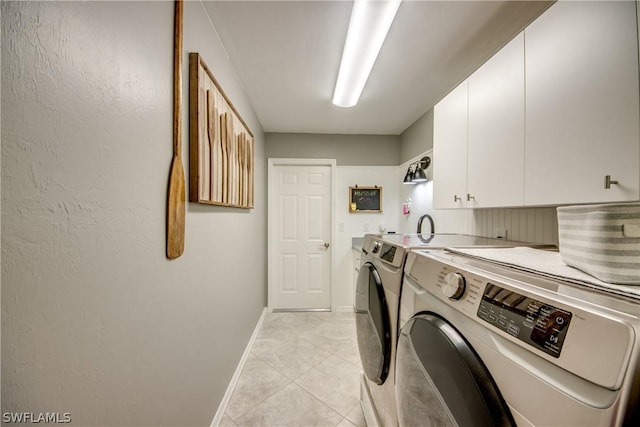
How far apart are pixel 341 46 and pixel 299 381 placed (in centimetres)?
242

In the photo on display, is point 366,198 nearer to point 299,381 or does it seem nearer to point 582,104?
point 299,381

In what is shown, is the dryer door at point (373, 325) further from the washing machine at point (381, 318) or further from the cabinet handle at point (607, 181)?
the cabinet handle at point (607, 181)

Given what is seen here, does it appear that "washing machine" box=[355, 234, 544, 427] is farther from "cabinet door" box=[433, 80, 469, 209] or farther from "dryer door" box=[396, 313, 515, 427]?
"cabinet door" box=[433, 80, 469, 209]

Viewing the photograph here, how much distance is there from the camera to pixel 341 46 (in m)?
1.51

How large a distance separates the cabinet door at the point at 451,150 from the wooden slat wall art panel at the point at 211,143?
146 centimetres

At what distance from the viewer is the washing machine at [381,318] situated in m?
0.94

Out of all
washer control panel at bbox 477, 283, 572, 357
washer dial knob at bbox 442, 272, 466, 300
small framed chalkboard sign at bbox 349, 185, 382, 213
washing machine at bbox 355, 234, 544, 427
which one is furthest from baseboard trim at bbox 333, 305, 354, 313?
washer control panel at bbox 477, 283, 572, 357

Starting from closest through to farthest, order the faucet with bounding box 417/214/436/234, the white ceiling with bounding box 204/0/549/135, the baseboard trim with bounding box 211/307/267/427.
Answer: the white ceiling with bounding box 204/0/549/135
the baseboard trim with bounding box 211/307/267/427
the faucet with bounding box 417/214/436/234

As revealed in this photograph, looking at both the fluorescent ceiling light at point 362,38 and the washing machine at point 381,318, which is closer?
the washing machine at point 381,318

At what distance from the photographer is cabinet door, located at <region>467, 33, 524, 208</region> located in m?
1.04

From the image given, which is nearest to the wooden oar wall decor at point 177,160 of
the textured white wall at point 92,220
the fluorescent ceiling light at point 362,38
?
the textured white wall at point 92,220

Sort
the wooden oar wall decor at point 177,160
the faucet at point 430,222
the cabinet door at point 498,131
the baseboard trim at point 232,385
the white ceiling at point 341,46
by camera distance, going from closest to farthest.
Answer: the wooden oar wall decor at point 177,160
the cabinet door at point 498,131
the white ceiling at point 341,46
the baseboard trim at point 232,385
the faucet at point 430,222

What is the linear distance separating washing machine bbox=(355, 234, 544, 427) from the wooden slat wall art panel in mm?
904

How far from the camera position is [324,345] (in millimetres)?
2316
